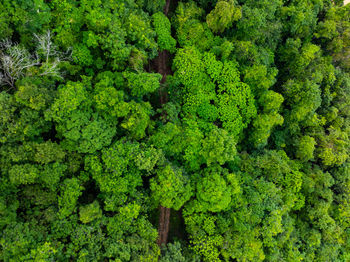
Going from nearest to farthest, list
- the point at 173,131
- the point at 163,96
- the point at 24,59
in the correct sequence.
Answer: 1. the point at 24,59
2. the point at 173,131
3. the point at 163,96

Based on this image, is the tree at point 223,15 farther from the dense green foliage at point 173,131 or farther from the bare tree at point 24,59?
the bare tree at point 24,59

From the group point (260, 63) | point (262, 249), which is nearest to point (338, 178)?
point (262, 249)

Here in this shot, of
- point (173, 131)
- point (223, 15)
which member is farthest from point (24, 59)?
point (223, 15)

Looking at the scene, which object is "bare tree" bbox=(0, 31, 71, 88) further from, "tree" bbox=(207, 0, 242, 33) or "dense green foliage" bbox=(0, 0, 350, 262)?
"tree" bbox=(207, 0, 242, 33)

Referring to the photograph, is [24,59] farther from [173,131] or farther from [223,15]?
[223,15]

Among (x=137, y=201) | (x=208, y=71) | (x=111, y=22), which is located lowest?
(x=137, y=201)

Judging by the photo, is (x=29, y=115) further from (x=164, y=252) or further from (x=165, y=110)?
(x=164, y=252)
